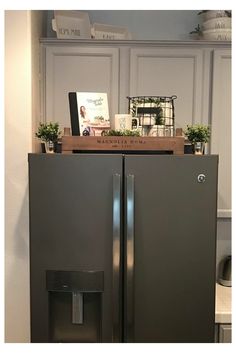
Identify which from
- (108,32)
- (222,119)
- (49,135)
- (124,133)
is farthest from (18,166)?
(222,119)

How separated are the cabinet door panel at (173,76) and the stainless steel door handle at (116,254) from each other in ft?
2.44

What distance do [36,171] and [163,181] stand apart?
572mm

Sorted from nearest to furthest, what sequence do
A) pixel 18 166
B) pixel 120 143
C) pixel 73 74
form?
pixel 120 143 → pixel 18 166 → pixel 73 74

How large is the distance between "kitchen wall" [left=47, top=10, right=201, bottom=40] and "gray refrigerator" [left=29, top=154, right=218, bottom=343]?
1.13 m

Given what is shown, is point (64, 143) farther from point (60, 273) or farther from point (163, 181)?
point (60, 273)

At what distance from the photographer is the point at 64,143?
5.51 feet

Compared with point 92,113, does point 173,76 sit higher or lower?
higher

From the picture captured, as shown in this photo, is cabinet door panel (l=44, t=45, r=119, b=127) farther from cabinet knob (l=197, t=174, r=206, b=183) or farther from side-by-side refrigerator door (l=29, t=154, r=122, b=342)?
cabinet knob (l=197, t=174, r=206, b=183)

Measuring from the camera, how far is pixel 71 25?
210 cm

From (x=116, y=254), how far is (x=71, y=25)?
1.37m

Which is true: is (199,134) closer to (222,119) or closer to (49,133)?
(222,119)

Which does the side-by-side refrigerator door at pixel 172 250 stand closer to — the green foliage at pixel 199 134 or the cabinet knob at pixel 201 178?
the cabinet knob at pixel 201 178

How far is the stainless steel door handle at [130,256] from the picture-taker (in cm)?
156

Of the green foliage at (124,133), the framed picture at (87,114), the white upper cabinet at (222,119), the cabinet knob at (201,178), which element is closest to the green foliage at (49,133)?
the framed picture at (87,114)
